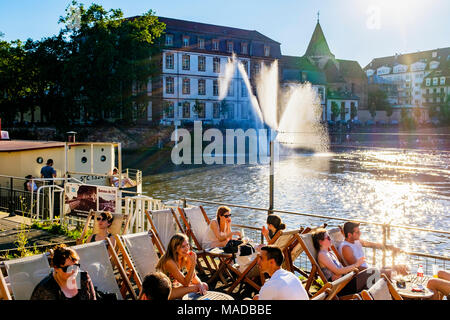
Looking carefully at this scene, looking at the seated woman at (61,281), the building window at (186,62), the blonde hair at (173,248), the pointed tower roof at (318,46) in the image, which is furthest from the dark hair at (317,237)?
the pointed tower roof at (318,46)

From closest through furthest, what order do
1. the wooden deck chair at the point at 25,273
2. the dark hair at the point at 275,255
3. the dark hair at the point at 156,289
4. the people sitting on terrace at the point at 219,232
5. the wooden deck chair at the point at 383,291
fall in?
the dark hair at the point at 156,289 → the wooden deck chair at the point at 383,291 → the wooden deck chair at the point at 25,273 → the dark hair at the point at 275,255 → the people sitting on terrace at the point at 219,232

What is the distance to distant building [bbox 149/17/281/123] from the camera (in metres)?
74.9

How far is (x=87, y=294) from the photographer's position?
207 inches

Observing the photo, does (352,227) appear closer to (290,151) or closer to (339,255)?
(339,255)

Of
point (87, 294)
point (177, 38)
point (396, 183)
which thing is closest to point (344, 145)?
point (177, 38)

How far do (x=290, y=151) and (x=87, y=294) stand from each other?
62.9 metres

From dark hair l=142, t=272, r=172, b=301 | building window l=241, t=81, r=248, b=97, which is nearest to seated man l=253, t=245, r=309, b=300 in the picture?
dark hair l=142, t=272, r=172, b=301

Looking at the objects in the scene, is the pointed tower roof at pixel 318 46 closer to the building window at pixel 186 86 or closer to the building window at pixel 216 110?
the building window at pixel 216 110

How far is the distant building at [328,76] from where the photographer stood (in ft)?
360

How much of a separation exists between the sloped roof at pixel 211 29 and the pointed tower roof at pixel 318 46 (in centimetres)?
4164

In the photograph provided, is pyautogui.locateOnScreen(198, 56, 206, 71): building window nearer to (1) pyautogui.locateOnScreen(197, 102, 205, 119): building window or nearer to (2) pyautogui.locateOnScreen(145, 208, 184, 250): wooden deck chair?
(1) pyautogui.locateOnScreen(197, 102, 205, 119): building window

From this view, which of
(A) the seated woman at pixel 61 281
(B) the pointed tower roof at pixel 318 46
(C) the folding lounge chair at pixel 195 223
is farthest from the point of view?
(B) the pointed tower roof at pixel 318 46

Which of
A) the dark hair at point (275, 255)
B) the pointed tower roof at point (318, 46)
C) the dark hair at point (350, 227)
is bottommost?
the dark hair at point (350, 227)

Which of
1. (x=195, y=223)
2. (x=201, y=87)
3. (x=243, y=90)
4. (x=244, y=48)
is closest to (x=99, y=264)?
(x=195, y=223)
